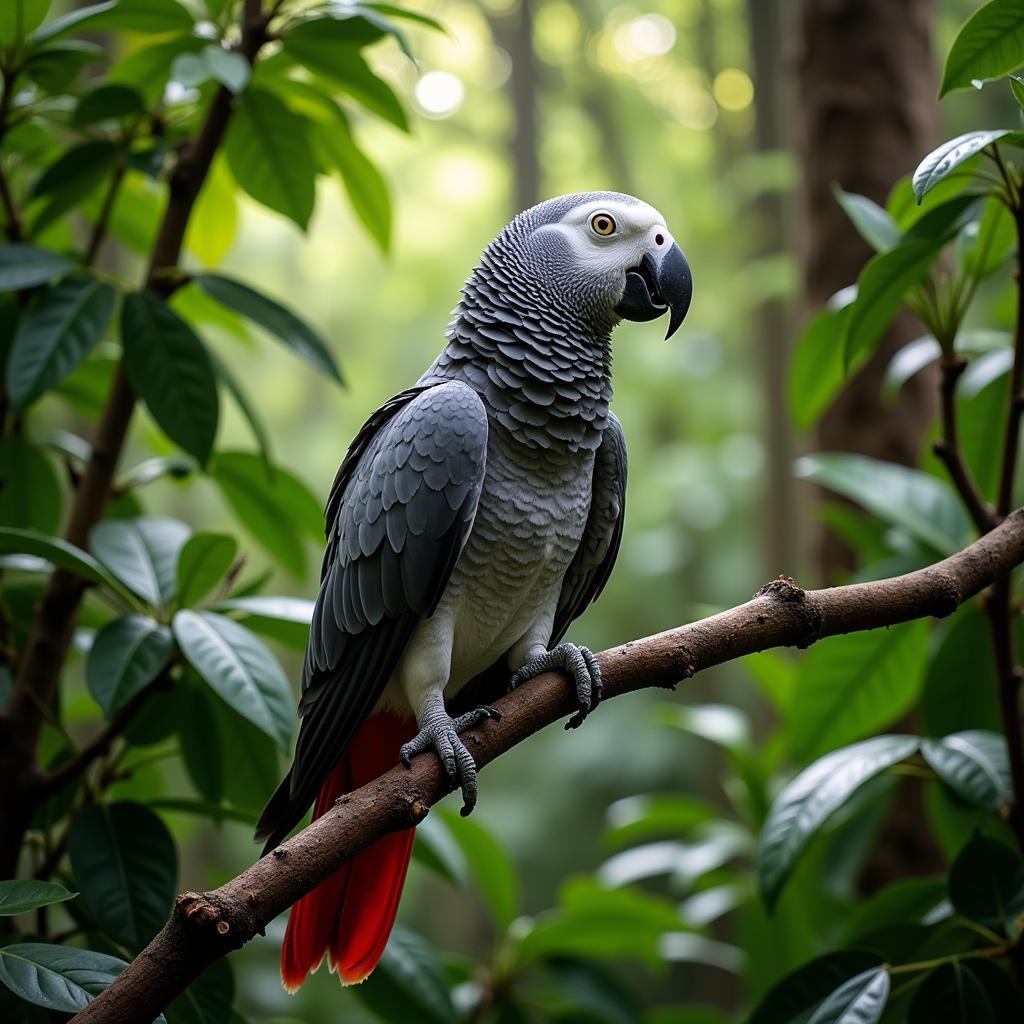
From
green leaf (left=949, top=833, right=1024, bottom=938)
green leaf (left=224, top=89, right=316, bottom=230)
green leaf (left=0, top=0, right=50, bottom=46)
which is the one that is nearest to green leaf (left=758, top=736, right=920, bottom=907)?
green leaf (left=949, top=833, right=1024, bottom=938)

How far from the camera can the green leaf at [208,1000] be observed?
91 cm

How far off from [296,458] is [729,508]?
1.68 metres

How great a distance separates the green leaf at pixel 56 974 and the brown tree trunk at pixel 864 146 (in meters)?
1.53

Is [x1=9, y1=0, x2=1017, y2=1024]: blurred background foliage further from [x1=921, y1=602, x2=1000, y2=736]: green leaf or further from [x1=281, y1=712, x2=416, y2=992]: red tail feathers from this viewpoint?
[x1=281, y1=712, x2=416, y2=992]: red tail feathers

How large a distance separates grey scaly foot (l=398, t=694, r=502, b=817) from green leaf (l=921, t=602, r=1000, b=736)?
61 cm

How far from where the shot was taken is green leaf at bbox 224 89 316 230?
1.17 metres

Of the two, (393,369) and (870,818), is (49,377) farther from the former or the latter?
(393,369)

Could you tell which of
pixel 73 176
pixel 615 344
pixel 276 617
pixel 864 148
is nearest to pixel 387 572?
pixel 276 617

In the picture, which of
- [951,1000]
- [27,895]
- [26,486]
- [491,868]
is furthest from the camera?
[491,868]

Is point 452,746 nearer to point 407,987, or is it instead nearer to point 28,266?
point 407,987

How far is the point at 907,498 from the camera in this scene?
4.18 feet

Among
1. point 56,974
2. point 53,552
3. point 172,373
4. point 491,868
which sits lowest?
point 491,868

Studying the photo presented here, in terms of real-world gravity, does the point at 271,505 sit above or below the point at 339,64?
below

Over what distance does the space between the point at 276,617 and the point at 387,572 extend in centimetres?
20
